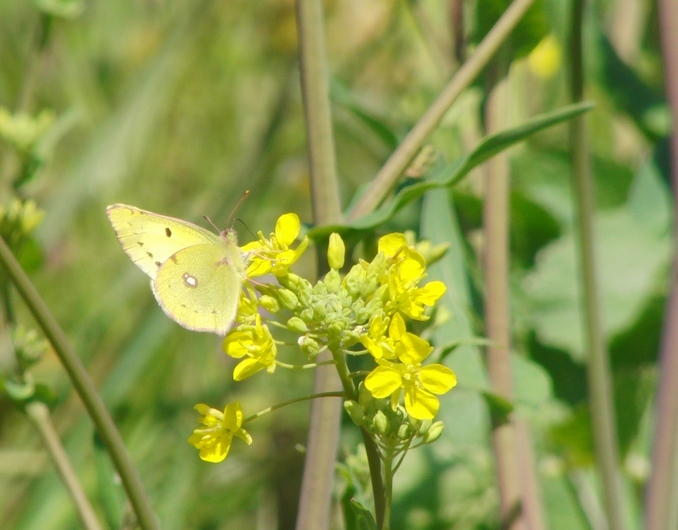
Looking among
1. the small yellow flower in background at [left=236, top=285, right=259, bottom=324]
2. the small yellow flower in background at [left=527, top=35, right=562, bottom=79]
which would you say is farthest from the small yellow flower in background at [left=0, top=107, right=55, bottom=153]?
the small yellow flower in background at [left=527, top=35, right=562, bottom=79]

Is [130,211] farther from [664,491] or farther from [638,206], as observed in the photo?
[638,206]

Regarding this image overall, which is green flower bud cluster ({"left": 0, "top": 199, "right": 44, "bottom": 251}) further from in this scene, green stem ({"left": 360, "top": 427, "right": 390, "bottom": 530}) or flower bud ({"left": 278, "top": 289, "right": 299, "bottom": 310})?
green stem ({"left": 360, "top": 427, "right": 390, "bottom": 530})

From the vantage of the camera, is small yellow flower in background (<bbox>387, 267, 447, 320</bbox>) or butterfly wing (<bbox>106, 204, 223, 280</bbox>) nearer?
small yellow flower in background (<bbox>387, 267, 447, 320</bbox>)

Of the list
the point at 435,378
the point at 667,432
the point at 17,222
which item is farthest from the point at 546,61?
the point at 435,378

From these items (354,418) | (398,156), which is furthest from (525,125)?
(354,418)

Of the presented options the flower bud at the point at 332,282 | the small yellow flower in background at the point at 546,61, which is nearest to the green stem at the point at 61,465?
the flower bud at the point at 332,282

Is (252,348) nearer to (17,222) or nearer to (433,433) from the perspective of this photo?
(433,433)
